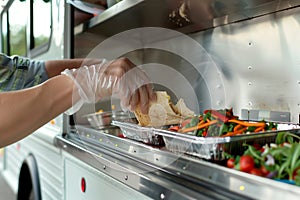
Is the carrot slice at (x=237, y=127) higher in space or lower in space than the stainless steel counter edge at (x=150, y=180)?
higher

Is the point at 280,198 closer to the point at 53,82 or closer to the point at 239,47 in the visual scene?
the point at 53,82

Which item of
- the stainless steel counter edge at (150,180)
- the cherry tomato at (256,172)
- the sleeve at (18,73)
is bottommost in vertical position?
the stainless steel counter edge at (150,180)

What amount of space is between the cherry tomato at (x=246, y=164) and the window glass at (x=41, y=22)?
1.74 m

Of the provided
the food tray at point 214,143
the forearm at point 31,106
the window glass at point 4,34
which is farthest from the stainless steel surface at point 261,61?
the window glass at point 4,34

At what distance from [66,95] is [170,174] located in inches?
17.8

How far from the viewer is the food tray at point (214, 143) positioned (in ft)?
2.55

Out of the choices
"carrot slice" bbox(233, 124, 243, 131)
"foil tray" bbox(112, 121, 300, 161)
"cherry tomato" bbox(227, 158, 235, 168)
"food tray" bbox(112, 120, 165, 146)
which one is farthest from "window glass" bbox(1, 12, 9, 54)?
"cherry tomato" bbox(227, 158, 235, 168)

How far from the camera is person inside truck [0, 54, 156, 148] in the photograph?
36.8 inches

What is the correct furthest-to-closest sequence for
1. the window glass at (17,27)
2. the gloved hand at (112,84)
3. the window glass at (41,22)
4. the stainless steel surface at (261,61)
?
the window glass at (17,27), the window glass at (41,22), the stainless steel surface at (261,61), the gloved hand at (112,84)

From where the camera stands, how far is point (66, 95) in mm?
1002

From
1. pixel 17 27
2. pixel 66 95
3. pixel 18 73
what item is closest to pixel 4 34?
pixel 17 27

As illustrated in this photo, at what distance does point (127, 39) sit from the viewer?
2.02m

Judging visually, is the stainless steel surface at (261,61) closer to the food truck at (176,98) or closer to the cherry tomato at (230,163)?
the food truck at (176,98)

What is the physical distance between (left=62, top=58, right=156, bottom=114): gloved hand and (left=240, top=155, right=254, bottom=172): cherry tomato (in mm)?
464
